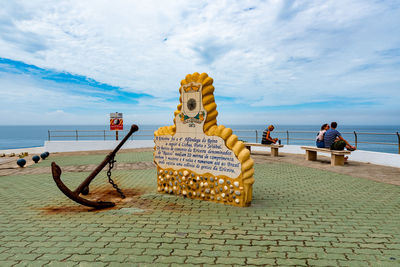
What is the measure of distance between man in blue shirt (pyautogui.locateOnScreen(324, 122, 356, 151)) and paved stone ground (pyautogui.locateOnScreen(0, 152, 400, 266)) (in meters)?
3.10

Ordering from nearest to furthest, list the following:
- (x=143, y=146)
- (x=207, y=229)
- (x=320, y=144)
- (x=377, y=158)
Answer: (x=207, y=229)
(x=377, y=158)
(x=320, y=144)
(x=143, y=146)

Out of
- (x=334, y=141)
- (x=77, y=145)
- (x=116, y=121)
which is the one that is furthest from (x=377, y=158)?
(x=77, y=145)

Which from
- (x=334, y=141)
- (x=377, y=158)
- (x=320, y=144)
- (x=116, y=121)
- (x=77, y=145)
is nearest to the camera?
(x=334, y=141)

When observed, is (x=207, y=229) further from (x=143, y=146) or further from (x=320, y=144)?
(x=143, y=146)

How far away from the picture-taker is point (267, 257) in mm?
3176

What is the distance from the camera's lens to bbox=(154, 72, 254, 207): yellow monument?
17.5 ft

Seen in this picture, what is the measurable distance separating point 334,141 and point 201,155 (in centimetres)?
644

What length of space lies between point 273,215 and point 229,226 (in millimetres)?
963

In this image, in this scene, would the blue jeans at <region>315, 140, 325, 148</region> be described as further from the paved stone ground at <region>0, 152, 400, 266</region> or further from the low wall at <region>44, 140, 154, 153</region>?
the low wall at <region>44, 140, 154, 153</region>

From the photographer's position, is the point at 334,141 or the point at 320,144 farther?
the point at 320,144

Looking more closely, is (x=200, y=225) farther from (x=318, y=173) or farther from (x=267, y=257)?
(x=318, y=173)

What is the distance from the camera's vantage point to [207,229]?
407 cm

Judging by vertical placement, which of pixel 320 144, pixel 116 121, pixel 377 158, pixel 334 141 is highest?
pixel 116 121

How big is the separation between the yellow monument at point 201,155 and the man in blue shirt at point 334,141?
5782 mm
